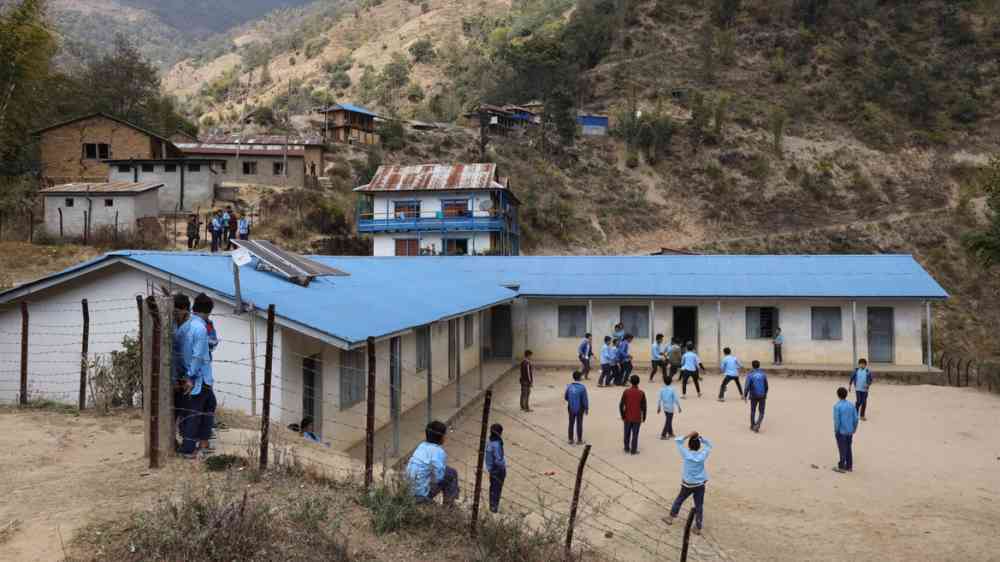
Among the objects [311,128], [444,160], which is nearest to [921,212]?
[444,160]

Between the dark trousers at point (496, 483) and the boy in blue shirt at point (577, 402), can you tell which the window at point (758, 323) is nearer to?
the boy in blue shirt at point (577, 402)

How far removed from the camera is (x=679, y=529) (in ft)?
31.9

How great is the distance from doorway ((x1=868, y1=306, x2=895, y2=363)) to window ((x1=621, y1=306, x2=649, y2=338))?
688cm

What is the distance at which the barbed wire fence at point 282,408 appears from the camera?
7539 millimetres

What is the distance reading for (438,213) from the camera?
41375mm

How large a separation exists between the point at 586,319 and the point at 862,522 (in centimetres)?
1509

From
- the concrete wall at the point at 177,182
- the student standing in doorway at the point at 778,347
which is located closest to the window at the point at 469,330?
the student standing in doorway at the point at 778,347

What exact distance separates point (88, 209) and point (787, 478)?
27804mm

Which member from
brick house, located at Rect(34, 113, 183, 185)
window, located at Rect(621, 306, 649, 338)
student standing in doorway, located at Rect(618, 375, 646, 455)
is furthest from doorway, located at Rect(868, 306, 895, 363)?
brick house, located at Rect(34, 113, 183, 185)

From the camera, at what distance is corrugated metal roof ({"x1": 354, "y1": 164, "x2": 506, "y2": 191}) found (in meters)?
40.9

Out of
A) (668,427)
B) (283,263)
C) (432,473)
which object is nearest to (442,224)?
(283,263)

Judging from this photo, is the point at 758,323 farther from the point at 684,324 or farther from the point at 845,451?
the point at 845,451

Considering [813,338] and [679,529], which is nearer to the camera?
[679,529]

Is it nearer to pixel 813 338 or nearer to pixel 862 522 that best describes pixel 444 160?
pixel 813 338
